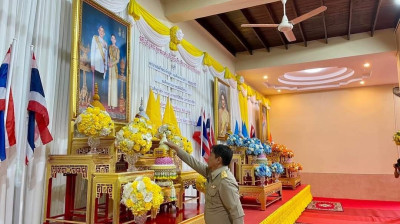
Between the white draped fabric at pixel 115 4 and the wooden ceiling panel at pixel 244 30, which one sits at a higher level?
the wooden ceiling panel at pixel 244 30

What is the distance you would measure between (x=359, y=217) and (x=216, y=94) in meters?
3.83

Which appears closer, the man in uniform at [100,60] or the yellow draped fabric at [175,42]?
the man in uniform at [100,60]

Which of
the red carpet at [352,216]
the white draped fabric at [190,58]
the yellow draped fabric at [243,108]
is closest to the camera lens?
the white draped fabric at [190,58]

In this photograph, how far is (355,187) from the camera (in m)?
9.51

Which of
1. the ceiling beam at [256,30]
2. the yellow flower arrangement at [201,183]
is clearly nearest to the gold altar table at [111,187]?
the yellow flower arrangement at [201,183]

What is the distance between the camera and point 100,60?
3.34 meters

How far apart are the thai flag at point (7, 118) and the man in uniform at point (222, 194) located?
4.93 ft

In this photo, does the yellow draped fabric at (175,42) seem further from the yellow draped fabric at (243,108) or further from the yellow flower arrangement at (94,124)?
the yellow flower arrangement at (94,124)

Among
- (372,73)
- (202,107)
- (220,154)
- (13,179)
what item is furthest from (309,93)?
(13,179)

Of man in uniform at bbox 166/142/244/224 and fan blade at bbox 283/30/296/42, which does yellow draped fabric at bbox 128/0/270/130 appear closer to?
fan blade at bbox 283/30/296/42

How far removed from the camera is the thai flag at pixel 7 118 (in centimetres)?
215

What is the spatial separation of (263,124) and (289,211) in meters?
4.73

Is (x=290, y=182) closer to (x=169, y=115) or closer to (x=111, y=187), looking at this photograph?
(x=169, y=115)

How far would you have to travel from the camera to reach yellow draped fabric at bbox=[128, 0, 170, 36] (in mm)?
4078
